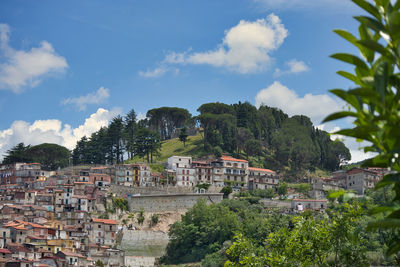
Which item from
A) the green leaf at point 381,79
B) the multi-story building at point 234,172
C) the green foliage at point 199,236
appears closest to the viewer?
the green leaf at point 381,79

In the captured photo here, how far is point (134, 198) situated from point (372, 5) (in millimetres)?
86733

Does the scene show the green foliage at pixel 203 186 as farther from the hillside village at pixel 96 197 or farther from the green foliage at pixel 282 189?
the green foliage at pixel 282 189

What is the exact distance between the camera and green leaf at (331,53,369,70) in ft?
14.9

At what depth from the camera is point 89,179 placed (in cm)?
9538

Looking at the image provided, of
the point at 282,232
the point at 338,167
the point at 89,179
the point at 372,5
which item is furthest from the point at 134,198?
the point at 372,5

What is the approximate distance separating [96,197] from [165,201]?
1196 cm

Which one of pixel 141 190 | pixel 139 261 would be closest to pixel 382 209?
pixel 139 261

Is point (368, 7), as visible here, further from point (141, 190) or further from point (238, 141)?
point (238, 141)

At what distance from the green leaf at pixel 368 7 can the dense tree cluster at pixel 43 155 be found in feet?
378

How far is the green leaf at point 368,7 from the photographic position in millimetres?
4520

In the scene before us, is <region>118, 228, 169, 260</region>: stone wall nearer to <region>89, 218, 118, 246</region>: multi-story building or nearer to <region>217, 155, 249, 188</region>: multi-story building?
<region>89, 218, 118, 246</region>: multi-story building

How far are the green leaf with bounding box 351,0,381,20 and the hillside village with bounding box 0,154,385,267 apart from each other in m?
66.7

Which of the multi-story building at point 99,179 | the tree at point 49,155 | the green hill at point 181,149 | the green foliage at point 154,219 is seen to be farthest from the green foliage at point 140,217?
the tree at point 49,155

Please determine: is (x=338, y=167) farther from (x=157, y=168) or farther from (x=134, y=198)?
(x=134, y=198)
